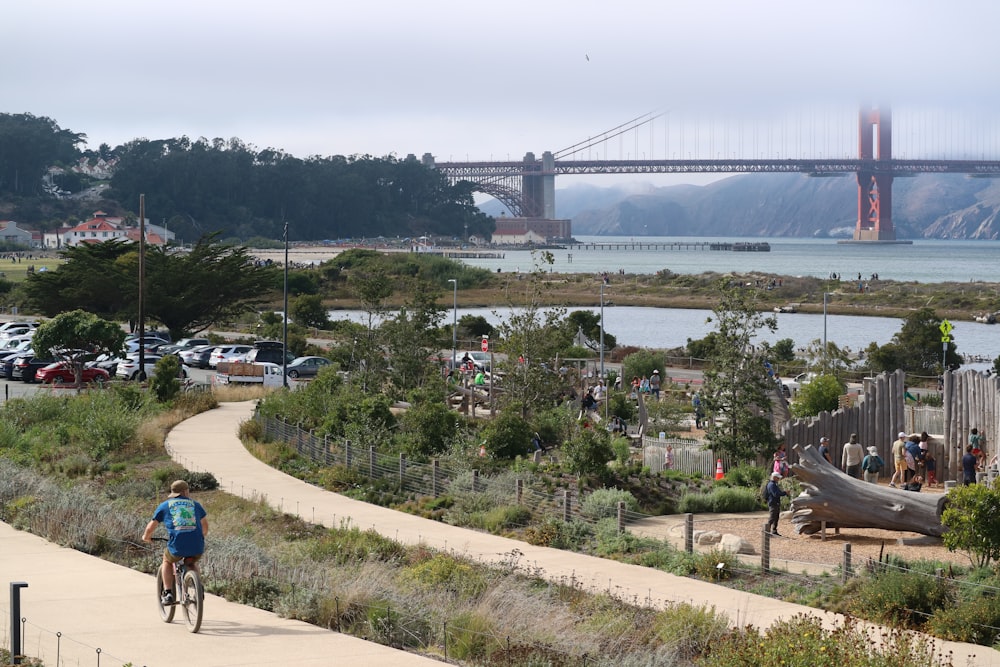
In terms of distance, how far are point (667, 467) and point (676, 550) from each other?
7962mm

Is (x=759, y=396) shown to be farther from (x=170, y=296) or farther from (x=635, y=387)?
(x=170, y=296)

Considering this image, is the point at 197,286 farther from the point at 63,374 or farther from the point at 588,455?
the point at 588,455

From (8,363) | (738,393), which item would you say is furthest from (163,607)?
(8,363)

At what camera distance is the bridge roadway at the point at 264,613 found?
1183 cm

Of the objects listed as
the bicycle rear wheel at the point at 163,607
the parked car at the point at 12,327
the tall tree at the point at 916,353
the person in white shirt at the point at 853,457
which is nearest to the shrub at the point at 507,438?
the person in white shirt at the point at 853,457

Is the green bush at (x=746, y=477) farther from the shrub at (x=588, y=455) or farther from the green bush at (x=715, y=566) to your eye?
the green bush at (x=715, y=566)

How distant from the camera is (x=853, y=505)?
1988cm

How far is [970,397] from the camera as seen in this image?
2389 cm

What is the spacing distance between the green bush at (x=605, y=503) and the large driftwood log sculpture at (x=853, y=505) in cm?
278

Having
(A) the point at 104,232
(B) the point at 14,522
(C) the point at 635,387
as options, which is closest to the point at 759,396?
(B) the point at 14,522

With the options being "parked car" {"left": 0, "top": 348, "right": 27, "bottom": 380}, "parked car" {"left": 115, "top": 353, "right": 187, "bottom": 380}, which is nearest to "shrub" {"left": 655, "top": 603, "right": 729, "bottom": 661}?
"parked car" {"left": 115, "top": 353, "right": 187, "bottom": 380}

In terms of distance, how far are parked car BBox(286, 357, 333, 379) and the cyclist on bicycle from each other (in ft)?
111

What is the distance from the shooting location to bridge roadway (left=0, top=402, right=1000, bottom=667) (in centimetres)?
1183

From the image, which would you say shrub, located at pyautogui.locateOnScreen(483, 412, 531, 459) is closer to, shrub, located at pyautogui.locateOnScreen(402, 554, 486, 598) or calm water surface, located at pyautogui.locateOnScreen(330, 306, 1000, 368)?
shrub, located at pyautogui.locateOnScreen(402, 554, 486, 598)
